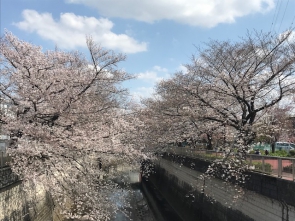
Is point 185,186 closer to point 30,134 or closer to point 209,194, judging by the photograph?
point 209,194

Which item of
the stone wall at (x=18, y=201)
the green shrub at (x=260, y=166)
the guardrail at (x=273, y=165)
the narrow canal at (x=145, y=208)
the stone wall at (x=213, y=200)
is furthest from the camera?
the narrow canal at (x=145, y=208)

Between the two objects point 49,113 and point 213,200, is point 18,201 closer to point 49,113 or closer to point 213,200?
point 49,113

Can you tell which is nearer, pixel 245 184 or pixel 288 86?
pixel 245 184

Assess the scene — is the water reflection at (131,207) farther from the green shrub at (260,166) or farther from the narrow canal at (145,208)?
A: the green shrub at (260,166)

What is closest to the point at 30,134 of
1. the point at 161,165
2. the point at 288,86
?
the point at 288,86

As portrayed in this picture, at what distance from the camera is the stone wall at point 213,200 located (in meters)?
11.0

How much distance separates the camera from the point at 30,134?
12398 millimetres

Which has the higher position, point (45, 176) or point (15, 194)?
point (45, 176)

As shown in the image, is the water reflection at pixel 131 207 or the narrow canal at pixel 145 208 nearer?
the water reflection at pixel 131 207

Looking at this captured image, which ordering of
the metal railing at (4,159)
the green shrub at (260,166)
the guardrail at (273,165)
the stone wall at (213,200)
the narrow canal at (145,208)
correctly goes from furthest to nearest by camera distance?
the narrow canal at (145,208) → the metal railing at (4,159) → the green shrub at (260,166) → the stone wall at (213,200) → the guardrail at (273,165)

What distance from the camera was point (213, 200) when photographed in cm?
1639

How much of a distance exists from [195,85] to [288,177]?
25.4ft

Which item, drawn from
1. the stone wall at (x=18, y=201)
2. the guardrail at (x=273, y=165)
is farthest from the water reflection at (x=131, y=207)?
the guardrail at (x=273, y=165)

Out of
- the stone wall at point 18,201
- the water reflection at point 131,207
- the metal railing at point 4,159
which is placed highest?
the metal railing at point 4,159
